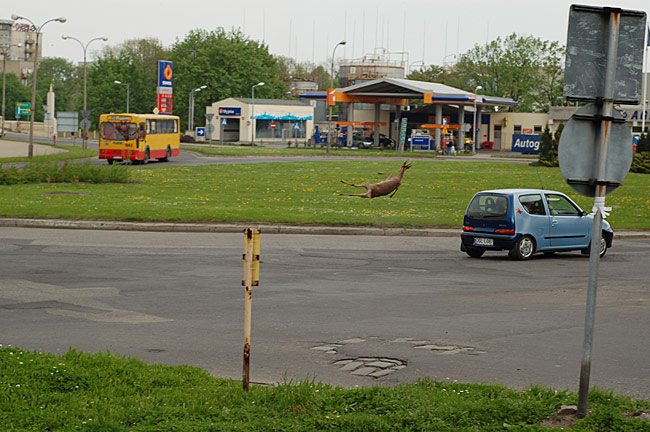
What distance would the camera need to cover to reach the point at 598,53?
6.16 m

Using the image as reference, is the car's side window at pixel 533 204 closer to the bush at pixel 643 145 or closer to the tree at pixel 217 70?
the bush at pixel 643 145

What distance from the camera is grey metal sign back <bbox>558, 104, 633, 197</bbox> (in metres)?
6.21

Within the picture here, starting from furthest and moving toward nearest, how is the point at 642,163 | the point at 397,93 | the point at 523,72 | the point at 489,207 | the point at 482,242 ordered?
the point at 523,72 < the point at 397,93 < the point at 642,163 < the point at 489,207 < the point at 482,242

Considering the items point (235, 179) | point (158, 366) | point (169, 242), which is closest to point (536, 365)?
point (158, 366)

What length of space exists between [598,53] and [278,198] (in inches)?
913

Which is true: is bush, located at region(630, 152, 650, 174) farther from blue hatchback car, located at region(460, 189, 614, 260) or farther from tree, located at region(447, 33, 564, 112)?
tree, located at region(447, 33, 564, 112)

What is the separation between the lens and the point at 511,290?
44.2ft

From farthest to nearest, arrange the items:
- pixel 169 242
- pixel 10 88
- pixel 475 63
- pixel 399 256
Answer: pixel 10 88 → pixel 475 63 → pixel 169 242 → pixel 399 256

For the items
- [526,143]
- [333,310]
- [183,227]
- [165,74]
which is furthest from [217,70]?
[333,310]

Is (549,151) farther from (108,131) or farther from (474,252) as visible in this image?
(474,252)

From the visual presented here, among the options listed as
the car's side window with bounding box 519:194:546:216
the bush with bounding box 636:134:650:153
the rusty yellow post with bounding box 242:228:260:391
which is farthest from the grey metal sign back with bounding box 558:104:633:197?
the bush with bounding box 636:134:650:153

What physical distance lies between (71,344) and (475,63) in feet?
375

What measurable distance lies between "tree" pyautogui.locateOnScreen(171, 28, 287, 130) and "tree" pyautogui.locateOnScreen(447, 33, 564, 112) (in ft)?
104

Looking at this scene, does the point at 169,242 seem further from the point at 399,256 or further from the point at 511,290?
the point at 511,290
